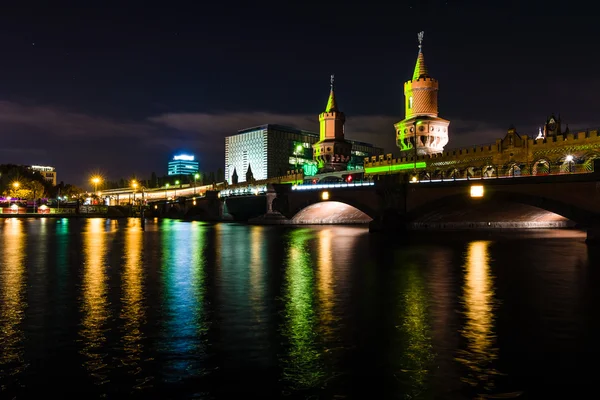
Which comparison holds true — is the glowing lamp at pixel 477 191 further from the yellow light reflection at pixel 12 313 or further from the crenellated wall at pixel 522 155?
the yellow light reflection at pixel 12 313

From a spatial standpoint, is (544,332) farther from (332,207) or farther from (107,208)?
(107,208)

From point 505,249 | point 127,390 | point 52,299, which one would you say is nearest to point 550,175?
point 505,249

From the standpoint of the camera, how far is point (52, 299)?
17.6 meters

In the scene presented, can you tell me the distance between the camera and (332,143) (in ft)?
479

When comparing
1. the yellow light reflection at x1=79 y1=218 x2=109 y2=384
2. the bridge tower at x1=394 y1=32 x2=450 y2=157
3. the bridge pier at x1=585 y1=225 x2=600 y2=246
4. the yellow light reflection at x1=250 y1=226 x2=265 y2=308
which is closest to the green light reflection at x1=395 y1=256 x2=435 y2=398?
the yellow light reflection at x1=250 y1=226 x2=265 y2=308

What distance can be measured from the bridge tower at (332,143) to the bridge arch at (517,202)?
91.6 meters

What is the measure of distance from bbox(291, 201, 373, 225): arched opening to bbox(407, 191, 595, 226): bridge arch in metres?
20.9

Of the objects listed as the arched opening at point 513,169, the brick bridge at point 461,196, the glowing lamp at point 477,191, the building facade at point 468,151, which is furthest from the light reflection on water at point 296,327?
the building facade at point 468,151

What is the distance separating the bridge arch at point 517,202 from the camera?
129ft

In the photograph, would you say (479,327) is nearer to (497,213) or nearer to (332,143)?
(497,213)

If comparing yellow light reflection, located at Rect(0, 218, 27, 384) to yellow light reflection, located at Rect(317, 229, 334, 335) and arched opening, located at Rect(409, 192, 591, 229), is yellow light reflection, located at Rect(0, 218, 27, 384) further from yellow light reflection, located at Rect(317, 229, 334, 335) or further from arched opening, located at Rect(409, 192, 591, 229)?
arched opening, located at Rect(409, 192, 591, 229)

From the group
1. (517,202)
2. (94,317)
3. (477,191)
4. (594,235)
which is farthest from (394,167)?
(94,317)

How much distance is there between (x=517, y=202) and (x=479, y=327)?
3397 centimetres

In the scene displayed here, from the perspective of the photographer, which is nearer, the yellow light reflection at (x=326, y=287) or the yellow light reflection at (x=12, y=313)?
the yellow light reflection at (x=12, y=313)
